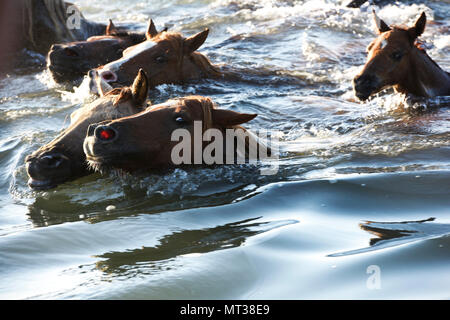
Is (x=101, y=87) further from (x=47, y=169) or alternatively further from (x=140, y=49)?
(x=140, y=49)

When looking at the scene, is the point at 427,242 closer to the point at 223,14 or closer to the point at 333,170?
the point at 333,170

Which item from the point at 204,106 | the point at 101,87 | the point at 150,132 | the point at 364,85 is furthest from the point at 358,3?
the point at 150,132

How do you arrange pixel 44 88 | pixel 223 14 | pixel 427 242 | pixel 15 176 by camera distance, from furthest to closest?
pixel 223 14 → pixel 44 88 → pixel 15 176 → pixel 427 242

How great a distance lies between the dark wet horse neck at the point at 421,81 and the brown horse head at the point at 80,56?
3286mm

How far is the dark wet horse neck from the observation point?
779 cm

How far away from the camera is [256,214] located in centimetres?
432

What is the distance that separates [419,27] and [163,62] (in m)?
3.03

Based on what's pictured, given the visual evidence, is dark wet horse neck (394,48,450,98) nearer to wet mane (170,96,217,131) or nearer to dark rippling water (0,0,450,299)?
dark rippling water (0,0,450,299)

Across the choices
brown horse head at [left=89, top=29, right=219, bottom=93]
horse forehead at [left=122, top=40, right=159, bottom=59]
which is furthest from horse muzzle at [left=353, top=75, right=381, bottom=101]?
horse forehead at [left=122, top=40, right=159, bottom=59]

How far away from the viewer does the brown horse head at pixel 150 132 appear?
4.40 metres

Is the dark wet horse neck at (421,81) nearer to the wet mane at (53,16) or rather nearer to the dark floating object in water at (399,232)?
the dark floating object in water at (399,232)

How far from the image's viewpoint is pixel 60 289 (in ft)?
10.2
